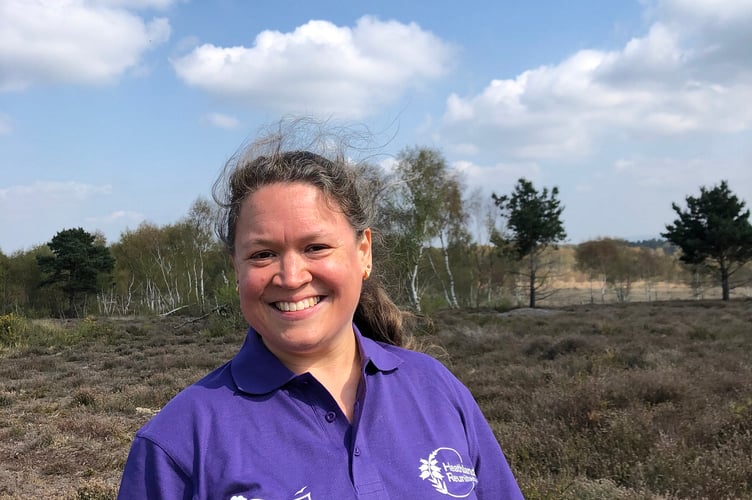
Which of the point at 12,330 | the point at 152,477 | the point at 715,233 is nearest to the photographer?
the point at 152,477

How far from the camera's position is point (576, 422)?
5996mm

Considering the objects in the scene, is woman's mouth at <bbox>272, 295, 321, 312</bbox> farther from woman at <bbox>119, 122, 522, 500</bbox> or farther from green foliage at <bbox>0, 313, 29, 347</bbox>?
green foliage at <bbox>0, 313, 29, 347</bbox>

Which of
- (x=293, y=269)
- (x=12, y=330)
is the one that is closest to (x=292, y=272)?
(x=293, y=269)

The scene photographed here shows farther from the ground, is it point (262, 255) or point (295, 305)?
point (262, 255)

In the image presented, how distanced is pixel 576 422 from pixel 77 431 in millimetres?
5982

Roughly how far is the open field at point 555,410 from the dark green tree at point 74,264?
21.7 meters

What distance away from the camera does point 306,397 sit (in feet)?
4.88

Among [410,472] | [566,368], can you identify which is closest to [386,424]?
[410,472]

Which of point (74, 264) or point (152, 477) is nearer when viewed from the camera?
point (152, 477)

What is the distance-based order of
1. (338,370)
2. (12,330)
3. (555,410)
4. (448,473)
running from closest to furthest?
1. (448,473)
2. (338,370)
3. (555,410)
4. (12,330)

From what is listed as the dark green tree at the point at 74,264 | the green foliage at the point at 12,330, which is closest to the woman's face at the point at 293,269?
the green foliage at the point at 12,330

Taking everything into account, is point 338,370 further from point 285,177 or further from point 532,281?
point 532,281

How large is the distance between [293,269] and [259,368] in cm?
28

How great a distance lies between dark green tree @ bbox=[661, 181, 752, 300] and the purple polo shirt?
35.7 meters
